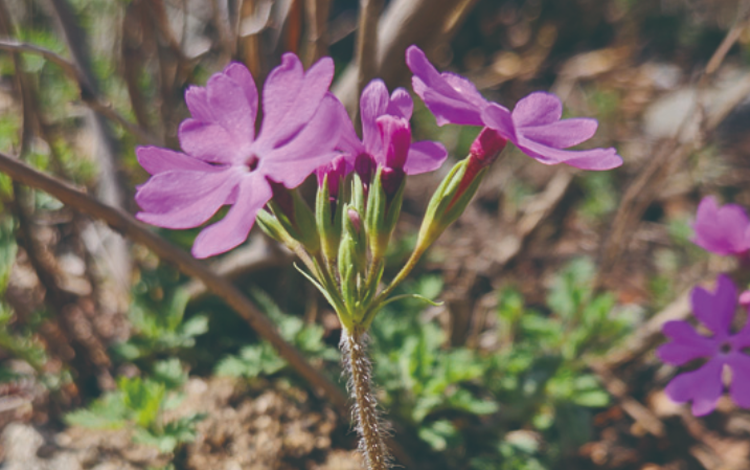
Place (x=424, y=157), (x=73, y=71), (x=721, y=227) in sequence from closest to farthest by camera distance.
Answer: (x=424, y=157), (x=721, y=227), (x=73, y=71)

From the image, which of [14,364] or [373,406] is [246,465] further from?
[14,364]

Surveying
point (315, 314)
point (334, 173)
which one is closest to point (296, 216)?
point (334, 173)

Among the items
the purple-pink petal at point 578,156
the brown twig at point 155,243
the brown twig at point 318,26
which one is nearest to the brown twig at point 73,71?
the brown twig at point 155,243

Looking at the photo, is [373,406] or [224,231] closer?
[224,231]

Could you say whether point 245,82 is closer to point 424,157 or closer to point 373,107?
point 373,107

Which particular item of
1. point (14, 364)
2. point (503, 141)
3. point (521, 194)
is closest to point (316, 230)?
point (503, 141)

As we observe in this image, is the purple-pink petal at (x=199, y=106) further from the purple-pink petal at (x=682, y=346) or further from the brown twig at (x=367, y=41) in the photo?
the purple-pink petal at (x=682, y=346)
